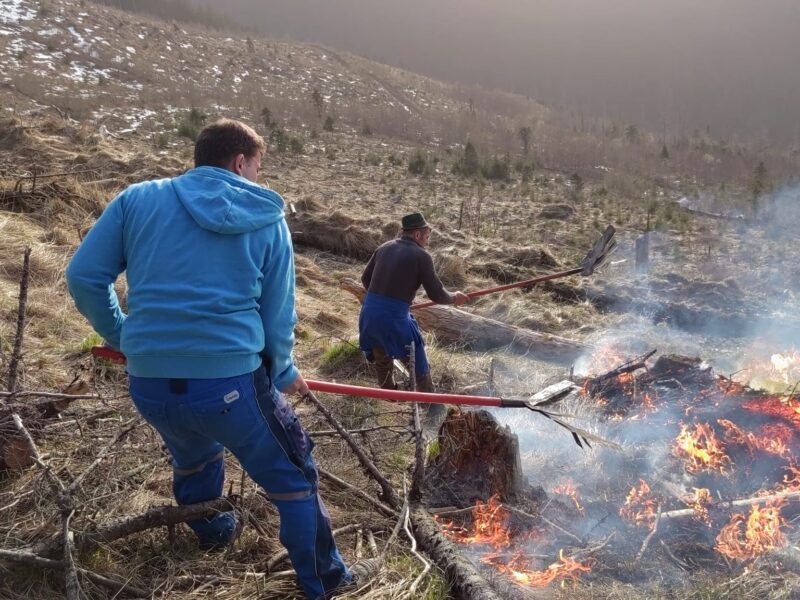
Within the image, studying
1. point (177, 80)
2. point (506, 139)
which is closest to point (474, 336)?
point (506, 139)

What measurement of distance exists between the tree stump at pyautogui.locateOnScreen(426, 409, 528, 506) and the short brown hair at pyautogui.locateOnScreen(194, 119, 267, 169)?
1.96m

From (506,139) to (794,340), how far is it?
19880 mm

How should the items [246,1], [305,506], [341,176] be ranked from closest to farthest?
[305,506]
[341,176]
[246,1]

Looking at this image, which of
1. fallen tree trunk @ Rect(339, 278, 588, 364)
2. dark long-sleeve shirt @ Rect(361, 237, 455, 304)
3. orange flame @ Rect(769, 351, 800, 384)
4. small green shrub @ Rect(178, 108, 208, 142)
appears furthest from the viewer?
small green shrub @ Rect(178, 108, 208, 142)

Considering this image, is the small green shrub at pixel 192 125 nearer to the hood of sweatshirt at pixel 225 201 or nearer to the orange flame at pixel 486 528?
the orange flame at pixel 486 528

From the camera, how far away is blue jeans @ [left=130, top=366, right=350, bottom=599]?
6.75 feet

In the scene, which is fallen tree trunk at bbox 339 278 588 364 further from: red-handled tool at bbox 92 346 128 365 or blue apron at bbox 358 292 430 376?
red-handled tool at bbox 92 346 128 365

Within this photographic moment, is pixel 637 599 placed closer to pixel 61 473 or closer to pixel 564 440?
pixel 564 440

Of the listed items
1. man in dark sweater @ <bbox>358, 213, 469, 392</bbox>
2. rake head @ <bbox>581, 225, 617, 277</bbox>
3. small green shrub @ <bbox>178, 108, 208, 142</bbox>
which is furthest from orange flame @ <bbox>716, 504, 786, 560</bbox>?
small green shrub @ <bbox>178, 108, 208, 142</bbox>

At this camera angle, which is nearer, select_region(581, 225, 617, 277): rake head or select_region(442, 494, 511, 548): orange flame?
select_region(442, 494, 511, 548): orange flame

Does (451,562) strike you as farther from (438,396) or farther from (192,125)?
(192,125)

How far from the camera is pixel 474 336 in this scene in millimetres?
6633

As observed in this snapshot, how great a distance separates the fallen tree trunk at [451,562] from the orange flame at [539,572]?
320mm

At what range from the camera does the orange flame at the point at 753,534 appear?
10.0 ft
